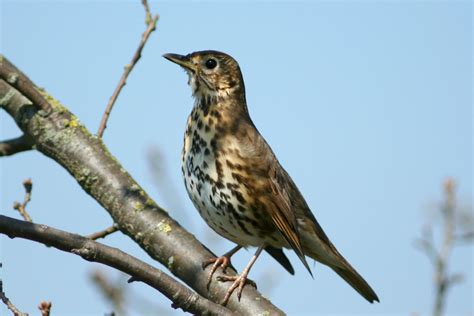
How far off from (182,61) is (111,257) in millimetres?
2981

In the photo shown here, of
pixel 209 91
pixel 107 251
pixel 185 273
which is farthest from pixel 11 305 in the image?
pixel 209 91

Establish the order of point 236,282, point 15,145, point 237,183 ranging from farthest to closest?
point 15,145 → point 237,183 → point 236,282

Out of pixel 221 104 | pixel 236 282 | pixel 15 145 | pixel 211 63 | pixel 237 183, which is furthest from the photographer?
pixel 211 63

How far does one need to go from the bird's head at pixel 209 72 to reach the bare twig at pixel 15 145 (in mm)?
1313

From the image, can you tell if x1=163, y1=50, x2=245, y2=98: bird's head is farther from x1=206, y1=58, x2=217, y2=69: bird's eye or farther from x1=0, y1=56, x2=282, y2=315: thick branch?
x1=0, y1=56, x2=282, y2=315: thick branch

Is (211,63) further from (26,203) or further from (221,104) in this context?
(26,203)

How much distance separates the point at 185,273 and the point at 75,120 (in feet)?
5.19

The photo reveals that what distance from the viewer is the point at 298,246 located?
18.3 ft

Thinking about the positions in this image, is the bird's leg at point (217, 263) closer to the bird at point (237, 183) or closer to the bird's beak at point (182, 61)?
the bird at point (237, 183)

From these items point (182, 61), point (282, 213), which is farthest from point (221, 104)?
point (282, 213)

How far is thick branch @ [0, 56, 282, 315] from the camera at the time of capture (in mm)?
5094

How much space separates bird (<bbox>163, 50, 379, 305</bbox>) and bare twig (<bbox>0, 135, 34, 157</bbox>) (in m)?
1.23

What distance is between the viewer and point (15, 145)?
19.1ft

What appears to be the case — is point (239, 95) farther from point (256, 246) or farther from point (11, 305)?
point (11, 305)
